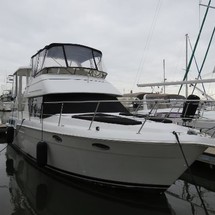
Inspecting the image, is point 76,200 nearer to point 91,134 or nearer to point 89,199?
point 89,199

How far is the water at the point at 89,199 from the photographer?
5539mm

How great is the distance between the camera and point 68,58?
905 cm

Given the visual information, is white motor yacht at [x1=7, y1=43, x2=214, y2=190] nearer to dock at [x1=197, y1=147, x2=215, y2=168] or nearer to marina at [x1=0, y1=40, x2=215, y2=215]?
marina at [x1=0, y1=40, x2=215, y2=215]

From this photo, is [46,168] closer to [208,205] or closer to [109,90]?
[109,90]

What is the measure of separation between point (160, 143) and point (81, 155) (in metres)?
1.79

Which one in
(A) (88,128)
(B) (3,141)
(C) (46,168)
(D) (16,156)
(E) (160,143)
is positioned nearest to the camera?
(E) (160,143)

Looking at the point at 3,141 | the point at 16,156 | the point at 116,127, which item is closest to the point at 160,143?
the point at 116,127

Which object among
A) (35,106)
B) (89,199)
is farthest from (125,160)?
(35,106)

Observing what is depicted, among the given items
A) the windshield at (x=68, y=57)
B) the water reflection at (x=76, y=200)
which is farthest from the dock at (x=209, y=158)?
the windshield at (x=68, y=57)

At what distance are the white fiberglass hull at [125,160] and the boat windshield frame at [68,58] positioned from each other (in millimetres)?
2850

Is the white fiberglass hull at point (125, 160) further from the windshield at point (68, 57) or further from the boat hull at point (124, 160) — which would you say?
the windshield at point (68, 57)

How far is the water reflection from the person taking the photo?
552cm

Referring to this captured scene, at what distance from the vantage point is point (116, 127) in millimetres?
5992

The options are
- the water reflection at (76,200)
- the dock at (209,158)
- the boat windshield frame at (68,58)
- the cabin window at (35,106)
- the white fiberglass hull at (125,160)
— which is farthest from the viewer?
the boat windshield frame at (68,58)
